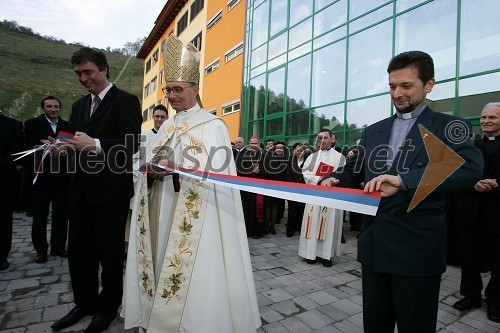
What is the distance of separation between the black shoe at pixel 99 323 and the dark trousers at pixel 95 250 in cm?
3

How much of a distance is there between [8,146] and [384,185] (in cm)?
410

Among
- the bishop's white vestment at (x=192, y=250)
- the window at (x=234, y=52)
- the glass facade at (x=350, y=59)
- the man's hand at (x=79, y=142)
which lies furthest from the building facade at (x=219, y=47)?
the bishop's white vestment at (x=192, y=250)

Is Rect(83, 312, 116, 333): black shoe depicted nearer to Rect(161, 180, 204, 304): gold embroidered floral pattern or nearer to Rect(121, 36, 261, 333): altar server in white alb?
Rect(121, 36, 261, 333): altar server in white alb

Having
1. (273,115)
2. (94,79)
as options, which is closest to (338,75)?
(273,115)

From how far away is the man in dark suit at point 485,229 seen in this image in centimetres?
289

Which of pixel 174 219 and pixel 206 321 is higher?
pixel 174 219

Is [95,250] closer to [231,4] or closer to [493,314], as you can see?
[493,314]

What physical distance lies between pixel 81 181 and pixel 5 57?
62157 mm

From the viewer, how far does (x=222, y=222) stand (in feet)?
6.77

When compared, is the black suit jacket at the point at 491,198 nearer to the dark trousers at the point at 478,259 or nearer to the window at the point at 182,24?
the dark trousers at the point at 478,259

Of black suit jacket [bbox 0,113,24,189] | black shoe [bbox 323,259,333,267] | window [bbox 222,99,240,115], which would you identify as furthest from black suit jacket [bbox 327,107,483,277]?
window [bbox 222,99,240,115]

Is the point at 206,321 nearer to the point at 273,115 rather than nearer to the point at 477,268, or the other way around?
the point at 477,268

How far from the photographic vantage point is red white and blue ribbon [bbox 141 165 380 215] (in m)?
1.26

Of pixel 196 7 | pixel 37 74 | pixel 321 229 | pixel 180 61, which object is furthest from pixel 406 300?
pixel 37 74
